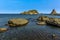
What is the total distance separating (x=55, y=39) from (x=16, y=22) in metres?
18.1

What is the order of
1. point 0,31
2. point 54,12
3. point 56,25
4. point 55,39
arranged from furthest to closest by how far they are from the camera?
1. point 54,12
2. point 56,25
3. point 0,31
4. point 55,39

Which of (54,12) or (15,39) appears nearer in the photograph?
(15,39)

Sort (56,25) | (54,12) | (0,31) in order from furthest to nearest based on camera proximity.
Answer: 1. (54,12)
2. (56,25)
3. (0,31)

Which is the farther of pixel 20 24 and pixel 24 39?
pixel 20 24

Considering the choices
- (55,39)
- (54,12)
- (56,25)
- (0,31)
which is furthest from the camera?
(54,12)

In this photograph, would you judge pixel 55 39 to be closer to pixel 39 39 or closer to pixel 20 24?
pixel 39 39

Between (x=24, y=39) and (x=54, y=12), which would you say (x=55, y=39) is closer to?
(x=24, y=39)

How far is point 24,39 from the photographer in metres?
19.4

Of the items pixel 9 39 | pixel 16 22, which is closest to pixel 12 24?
pixel 16 22

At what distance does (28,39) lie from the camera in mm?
19359

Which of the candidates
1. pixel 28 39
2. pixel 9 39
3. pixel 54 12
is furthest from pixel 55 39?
pixel 54 12

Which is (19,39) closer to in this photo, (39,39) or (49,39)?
(39,39)

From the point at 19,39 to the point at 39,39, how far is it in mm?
3174

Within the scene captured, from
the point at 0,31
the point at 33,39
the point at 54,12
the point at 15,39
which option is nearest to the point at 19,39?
the point at 15,39
